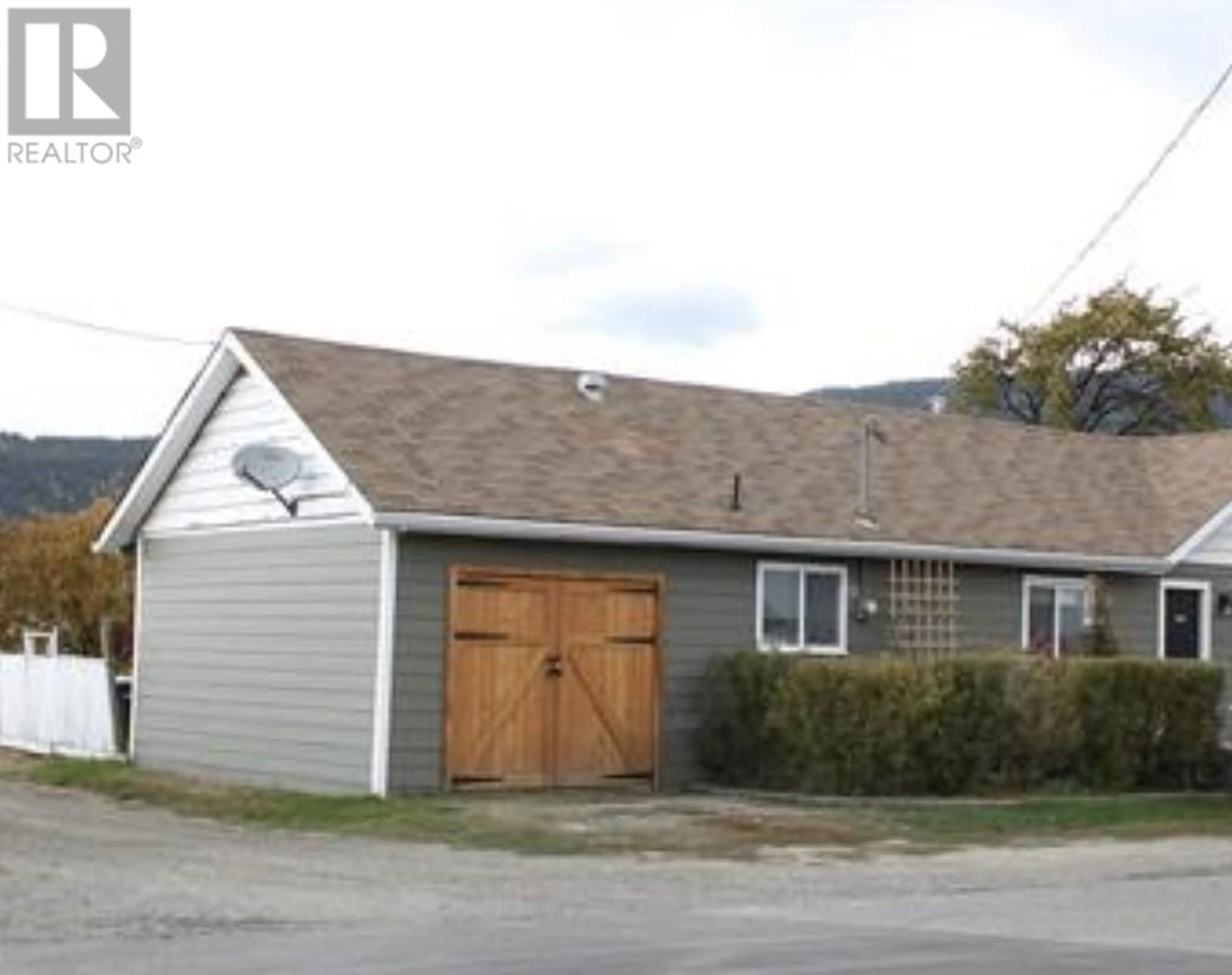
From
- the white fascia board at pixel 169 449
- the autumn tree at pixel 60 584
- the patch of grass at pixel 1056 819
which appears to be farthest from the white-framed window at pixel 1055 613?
the autumn tree at pixel 60 584

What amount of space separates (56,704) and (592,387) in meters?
8.50

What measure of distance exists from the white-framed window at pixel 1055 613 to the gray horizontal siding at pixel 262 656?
338 inches

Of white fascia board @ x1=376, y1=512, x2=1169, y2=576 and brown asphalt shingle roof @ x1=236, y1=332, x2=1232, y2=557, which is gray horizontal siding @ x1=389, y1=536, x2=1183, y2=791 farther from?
brown asphalt shingle roof @ x1=236, y1=332, x2=1232, y2=557

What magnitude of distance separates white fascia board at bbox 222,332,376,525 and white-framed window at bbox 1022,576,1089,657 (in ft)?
29.1

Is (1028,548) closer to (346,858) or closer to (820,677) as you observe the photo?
(820,677)

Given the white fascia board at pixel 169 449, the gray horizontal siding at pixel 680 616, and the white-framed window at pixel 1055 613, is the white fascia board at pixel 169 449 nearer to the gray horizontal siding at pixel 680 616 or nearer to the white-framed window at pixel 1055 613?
the gray horizontal siding at pixel 680 616

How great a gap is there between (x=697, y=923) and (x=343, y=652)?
10.1m

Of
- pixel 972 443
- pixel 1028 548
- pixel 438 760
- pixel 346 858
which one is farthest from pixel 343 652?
pixel 972 443

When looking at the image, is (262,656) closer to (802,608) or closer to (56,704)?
(802,608)

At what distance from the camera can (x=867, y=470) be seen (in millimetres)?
27328

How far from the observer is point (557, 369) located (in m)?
27.0

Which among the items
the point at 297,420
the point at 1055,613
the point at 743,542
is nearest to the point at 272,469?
the point at 297,420

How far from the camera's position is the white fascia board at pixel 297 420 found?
2169 centimetres

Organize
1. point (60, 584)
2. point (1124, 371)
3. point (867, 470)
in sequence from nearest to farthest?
point (867, 470), point (60, 584), point (1124, 371)
